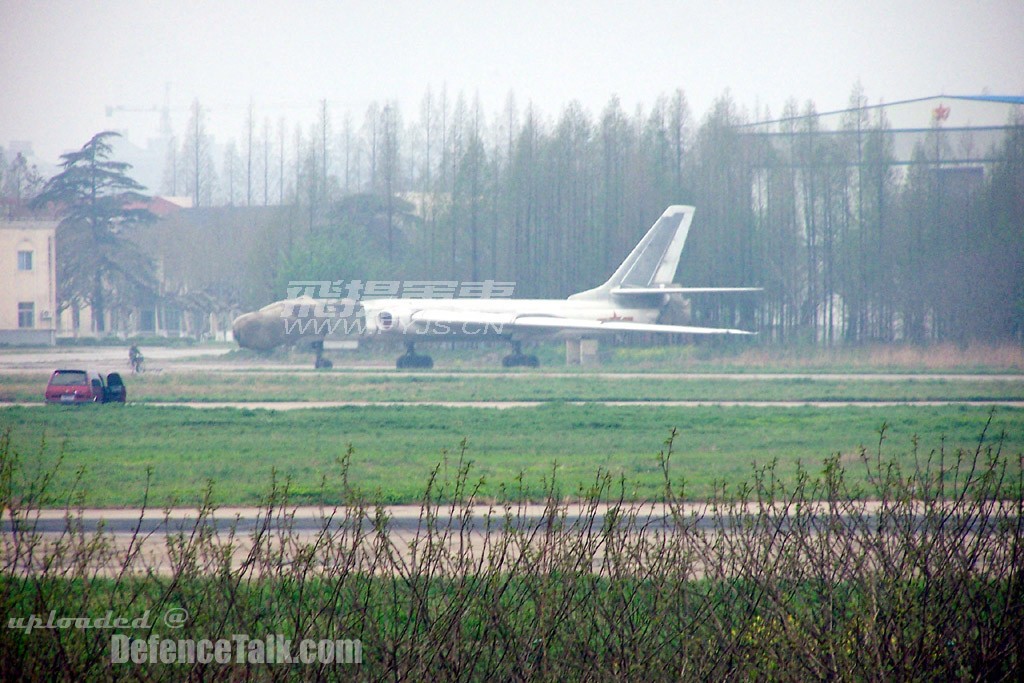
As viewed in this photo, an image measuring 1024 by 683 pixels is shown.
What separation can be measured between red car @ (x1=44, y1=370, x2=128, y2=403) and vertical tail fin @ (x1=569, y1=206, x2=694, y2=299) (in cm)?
1797

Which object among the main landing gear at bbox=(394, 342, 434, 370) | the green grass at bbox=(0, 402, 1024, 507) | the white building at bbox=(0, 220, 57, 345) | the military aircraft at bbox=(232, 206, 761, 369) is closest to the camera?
the green grass at bbox=(0, 402, 1024, 507)

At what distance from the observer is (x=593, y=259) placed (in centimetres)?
4522

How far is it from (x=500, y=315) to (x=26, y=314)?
1518 centimetres

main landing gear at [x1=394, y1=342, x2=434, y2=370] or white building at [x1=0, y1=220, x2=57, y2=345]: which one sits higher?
white building at [x1=0, y1=220, x2=57, y2=345]

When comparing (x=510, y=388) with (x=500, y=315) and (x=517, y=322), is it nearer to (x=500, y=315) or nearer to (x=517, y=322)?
(x=517, y=322)

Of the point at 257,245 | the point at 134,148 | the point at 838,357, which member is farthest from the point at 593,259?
the point at 134,148

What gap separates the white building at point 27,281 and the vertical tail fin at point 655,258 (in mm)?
17757

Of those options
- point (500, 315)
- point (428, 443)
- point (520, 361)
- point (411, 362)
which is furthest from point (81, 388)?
point (520, 361)

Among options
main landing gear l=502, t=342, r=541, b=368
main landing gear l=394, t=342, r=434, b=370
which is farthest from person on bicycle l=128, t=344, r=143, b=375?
main landing gear l=502, t=342, r=541, b=368

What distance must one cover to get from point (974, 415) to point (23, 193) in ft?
80.7

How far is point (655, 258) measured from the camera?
1382 inches

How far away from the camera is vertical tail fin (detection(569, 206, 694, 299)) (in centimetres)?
3478

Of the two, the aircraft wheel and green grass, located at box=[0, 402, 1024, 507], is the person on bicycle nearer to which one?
green grass, located at box=[0, 402, 1024, 507]

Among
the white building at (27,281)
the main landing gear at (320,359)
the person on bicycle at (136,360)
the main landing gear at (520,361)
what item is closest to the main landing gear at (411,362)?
the main landing gear at (320,359)
